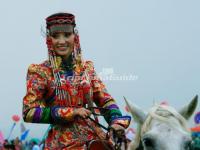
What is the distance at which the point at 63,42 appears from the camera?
6547 millimetres

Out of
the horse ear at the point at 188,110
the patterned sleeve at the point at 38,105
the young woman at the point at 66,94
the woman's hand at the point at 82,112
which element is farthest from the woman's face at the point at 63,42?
the horse ear at the point at 188,110

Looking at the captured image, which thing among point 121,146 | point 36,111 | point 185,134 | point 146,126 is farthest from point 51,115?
point 185,134

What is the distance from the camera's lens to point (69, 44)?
6.61 m

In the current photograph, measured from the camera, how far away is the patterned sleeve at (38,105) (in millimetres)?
6086

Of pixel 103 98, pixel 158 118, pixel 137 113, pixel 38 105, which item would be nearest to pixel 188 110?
pixel 158 118

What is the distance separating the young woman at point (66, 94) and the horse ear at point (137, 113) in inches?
25.7

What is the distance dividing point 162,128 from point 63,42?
73.0 inches

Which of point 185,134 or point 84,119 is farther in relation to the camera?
point 84,119

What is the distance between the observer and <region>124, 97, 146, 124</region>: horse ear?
18.1ft

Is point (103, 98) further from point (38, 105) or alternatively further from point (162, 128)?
point (162, 128)

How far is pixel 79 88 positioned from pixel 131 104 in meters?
1.11

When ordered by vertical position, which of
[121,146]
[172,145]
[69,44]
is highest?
[69,44]

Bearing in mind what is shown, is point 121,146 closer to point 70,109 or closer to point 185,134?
point 70,109

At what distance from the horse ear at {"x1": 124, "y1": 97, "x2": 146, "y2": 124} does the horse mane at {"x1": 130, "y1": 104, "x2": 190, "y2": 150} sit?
48mm
